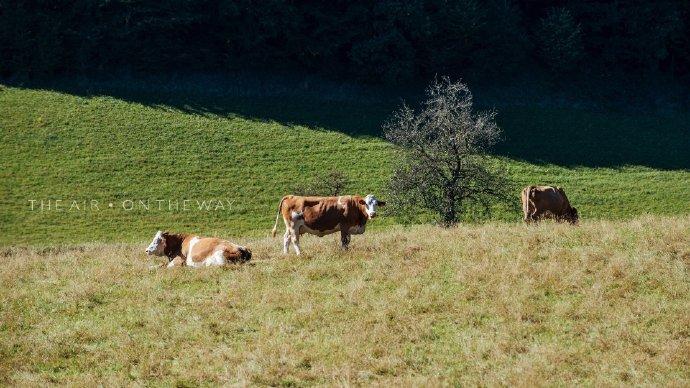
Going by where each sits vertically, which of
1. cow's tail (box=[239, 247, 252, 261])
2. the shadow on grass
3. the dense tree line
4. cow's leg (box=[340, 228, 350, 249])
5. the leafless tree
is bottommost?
cow's tail (box=[239, 247, 252, 261])

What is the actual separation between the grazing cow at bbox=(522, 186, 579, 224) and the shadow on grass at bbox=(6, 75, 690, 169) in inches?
1088

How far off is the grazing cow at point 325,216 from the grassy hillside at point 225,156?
58.8ft

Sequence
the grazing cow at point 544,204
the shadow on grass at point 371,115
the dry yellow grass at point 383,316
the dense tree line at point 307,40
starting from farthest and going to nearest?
the dense tree line at point 307,40, the shadow on grass at point 371,115, the grazing cow at point 544,204, the dry yellow grass at point 383,316

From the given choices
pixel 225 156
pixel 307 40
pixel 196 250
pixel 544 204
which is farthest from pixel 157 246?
pixel 307 40

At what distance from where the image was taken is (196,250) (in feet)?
54.9

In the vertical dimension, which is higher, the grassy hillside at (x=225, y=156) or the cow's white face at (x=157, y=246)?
the grassy hillside at (x=225, y=156)

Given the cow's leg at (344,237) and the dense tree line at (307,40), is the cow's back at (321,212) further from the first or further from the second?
the dense tree line at (307,40)

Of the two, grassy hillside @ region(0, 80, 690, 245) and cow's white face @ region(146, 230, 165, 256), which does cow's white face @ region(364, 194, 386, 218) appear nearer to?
cow's white face @ region(146, 230, 165, 256)

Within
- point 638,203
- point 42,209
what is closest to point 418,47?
point 638,203

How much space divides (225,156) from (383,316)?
119 feet

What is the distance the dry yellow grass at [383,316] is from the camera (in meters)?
9.39

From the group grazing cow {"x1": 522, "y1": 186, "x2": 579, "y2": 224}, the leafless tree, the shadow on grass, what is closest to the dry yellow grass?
grazing cow {"x1": 522, "y1": 186, "x2": 579, "y2": 224}

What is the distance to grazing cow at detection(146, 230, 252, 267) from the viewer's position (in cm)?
1594

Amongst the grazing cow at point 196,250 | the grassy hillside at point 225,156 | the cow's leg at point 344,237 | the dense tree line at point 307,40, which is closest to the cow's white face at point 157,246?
the grazing cow at point 196,250
